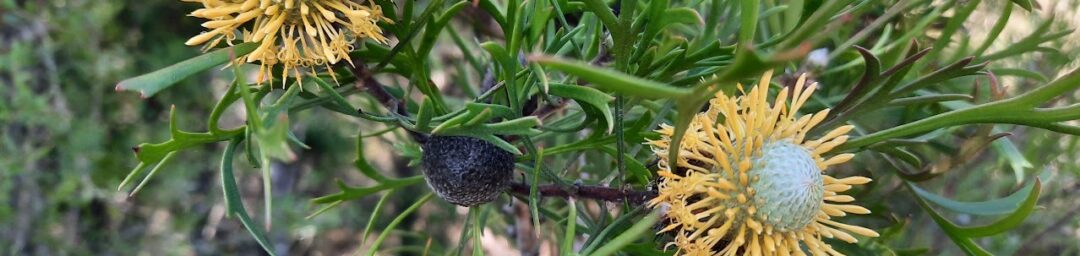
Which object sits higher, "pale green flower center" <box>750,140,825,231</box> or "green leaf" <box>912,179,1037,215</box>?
"pale green flower center" <box>750,140,825,231</box>

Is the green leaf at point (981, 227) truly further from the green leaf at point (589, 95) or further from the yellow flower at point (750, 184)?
the green leaf at point (589, 95)

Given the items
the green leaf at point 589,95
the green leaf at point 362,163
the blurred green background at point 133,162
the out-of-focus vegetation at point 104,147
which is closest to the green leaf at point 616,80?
the green leaf at point 589,95

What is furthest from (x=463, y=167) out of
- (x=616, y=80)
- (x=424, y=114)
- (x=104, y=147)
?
(x=104, y=147)

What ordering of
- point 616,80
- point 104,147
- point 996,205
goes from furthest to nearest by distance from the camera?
point 104,147, point 996,205, point 616,80

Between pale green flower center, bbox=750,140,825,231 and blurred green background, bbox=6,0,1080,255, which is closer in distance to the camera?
pale green flower center, bbox=750,140,825,231

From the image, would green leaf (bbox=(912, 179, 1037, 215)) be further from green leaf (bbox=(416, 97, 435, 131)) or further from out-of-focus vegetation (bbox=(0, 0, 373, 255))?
out-of-focus vegetation (bbox=(0, 0, 373, 255))

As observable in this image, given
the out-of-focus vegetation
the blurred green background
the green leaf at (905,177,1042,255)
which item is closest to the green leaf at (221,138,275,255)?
the green leaf at (905,177,1042,255)

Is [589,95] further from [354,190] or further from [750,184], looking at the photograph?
[354,190]
